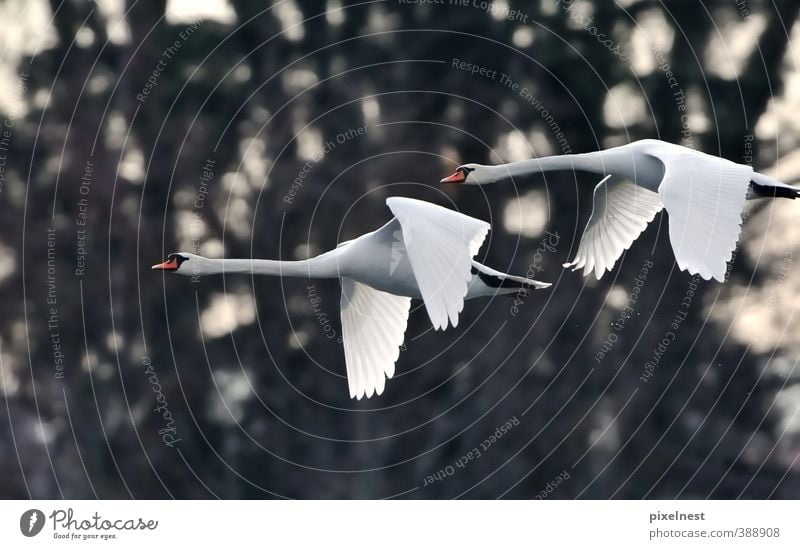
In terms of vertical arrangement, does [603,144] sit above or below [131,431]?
above

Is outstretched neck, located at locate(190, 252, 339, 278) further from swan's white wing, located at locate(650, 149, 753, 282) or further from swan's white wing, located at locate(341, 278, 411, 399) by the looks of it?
swan's white wing, located at locate(650, 149, 753, 282)

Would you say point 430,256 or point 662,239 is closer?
point 430,256

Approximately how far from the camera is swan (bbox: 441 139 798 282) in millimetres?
15781

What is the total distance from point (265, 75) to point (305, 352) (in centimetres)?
371

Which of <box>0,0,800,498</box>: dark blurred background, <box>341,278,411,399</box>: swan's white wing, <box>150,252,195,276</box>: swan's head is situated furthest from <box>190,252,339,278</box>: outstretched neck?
<box>0,0,800,498</box>: dark blurred background

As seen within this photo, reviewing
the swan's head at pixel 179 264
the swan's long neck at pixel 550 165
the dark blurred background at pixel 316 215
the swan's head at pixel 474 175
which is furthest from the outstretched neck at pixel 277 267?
the dark blurred background at pixel 316 215

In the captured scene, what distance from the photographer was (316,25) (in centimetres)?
2920

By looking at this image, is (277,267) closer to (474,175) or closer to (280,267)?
(280,267)

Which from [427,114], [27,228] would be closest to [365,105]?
[427,114]

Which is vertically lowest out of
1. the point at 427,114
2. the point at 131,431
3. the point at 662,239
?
the point at 131,431

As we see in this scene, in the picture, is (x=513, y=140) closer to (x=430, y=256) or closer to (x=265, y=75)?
(x=265, y=75)

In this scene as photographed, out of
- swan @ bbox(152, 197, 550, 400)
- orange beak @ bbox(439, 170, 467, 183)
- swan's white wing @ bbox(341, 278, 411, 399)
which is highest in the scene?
orange beak @ bbox(439, 170, 467, 183)

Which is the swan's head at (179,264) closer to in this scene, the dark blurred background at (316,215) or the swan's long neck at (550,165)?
the swan's long neck at (550,165)

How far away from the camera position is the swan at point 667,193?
15.8 m
